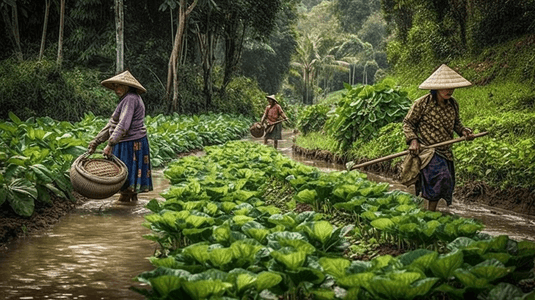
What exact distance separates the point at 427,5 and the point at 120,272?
806 inches

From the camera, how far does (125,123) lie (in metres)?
8.11

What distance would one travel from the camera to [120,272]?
5.15 m

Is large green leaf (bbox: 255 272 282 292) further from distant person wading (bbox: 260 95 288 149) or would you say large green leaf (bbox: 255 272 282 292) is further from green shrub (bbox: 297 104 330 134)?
green shrub (bbox: 297 104 330 134)

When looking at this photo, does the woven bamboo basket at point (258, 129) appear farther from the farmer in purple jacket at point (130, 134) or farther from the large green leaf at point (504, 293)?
the large green leaf at point (504, 293)

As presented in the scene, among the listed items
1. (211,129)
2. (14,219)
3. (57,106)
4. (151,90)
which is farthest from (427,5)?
(14,219)

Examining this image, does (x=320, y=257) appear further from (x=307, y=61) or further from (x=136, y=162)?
(x=307, y=61)

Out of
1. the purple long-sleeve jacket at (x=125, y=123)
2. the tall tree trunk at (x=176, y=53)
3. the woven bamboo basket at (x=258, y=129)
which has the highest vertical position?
the tall tree trunk at (x=176, y=53)

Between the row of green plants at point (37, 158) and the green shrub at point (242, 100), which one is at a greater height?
the green shrub at point (242, 100)

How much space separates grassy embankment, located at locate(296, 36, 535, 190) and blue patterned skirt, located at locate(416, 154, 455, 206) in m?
1.94

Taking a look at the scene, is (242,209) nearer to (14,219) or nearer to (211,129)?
(14,219)

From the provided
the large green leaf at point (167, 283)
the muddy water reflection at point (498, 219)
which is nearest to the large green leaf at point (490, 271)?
the large green leaf at point (167, 283)

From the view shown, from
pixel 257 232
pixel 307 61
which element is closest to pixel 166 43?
pixel 257 232

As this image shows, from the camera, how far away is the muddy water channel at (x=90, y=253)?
184 inches

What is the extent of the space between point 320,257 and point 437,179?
3354 mm
